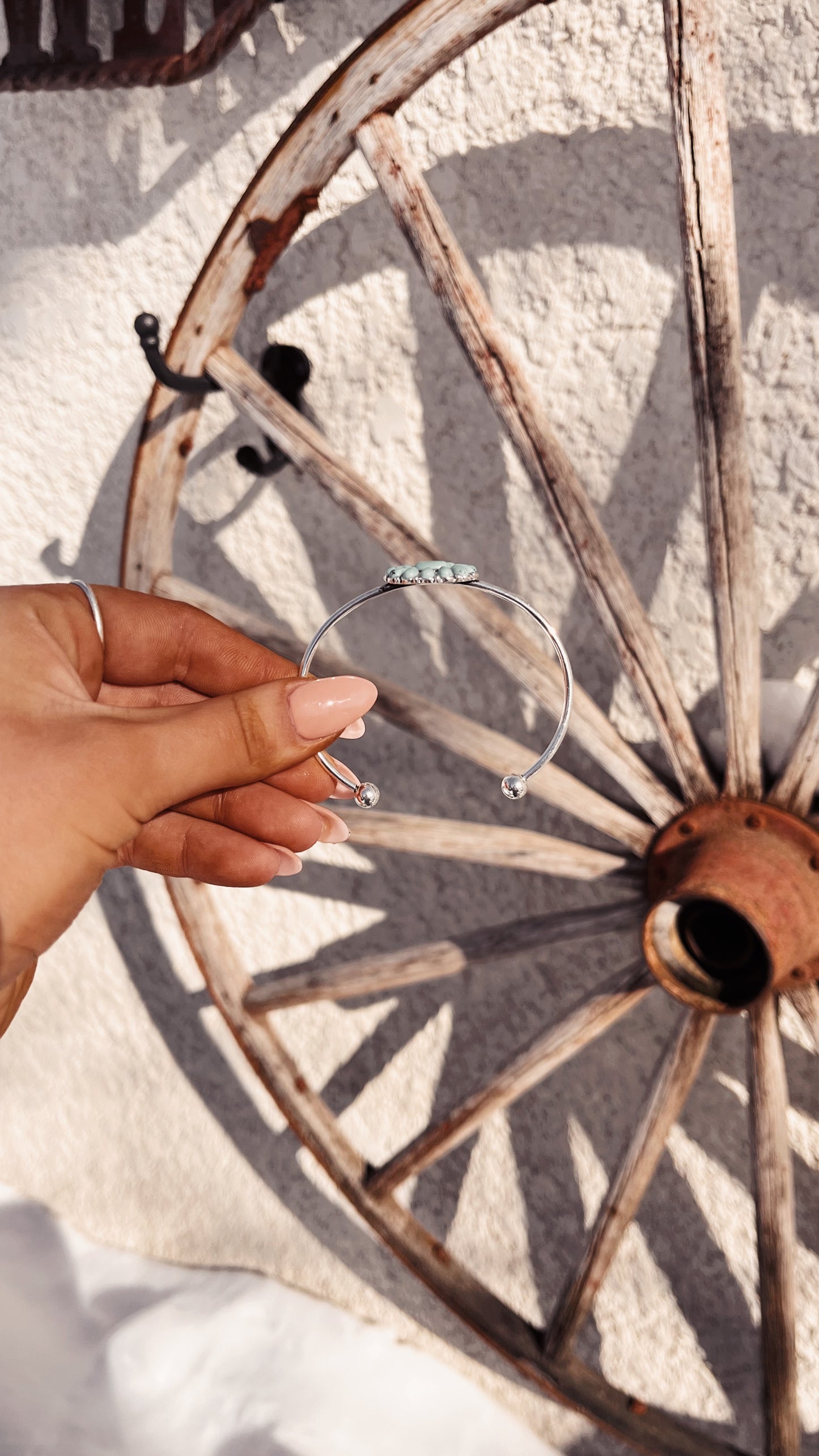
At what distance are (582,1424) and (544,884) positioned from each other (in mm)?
631

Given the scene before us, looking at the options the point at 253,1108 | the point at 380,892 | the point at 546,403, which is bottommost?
the point at 253,1108

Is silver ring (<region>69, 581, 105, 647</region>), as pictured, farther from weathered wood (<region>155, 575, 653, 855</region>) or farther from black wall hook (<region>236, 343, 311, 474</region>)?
black wall hook (<region>236, 343, 311, 474</region>)

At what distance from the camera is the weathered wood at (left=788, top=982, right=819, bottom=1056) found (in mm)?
767

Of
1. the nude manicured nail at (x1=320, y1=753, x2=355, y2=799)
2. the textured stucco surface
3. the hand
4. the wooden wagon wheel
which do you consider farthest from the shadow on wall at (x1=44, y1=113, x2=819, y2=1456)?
the hand

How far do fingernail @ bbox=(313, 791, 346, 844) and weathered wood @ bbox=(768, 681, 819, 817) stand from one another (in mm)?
301

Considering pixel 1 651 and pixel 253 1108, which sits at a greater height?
pixel 1 651

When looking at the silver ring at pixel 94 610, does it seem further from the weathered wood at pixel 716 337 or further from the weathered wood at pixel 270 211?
the weathered wood at pixel 716 337

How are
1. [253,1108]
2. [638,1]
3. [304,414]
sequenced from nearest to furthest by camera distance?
[638,1] < [304,414] < [253,1108]

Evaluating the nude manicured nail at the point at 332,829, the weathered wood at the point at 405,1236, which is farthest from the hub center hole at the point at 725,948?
the weathered wood at the point at 405,1236

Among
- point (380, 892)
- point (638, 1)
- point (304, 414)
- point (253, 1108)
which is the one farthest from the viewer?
point (253, 1108)

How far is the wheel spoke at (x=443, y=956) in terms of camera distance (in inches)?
33.2

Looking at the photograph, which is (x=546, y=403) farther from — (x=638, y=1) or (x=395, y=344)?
(x=638, y=1)

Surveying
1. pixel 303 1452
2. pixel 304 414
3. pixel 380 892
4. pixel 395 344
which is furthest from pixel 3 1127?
pixel 395 344

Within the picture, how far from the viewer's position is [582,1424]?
1188mm
